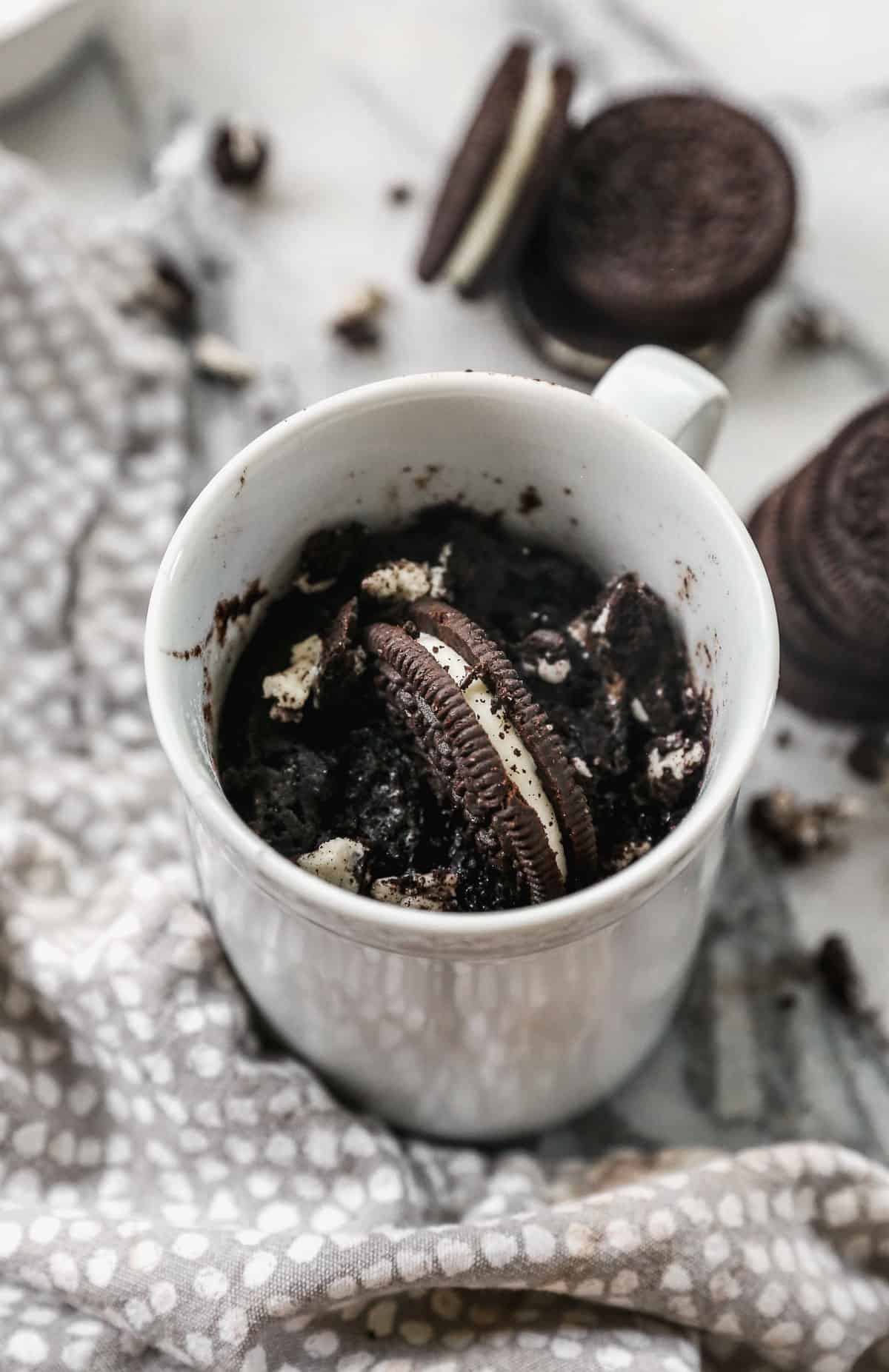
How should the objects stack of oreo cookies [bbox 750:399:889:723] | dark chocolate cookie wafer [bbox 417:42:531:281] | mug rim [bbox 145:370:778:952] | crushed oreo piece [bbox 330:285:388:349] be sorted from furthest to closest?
crushed oreo piece [bbox 330:285:388:349] < dark chocolate cookie wafer [bbox 417:42:531:281] < stack of oreo cookies [bbox 750:399:889:723] < mug rim [bbox 145:370:778:952]

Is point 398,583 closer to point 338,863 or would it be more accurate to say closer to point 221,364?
point 338,863

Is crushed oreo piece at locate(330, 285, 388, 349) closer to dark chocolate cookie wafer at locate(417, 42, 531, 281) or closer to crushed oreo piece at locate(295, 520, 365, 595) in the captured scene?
dark chocolate cookie wafer at locate(417, 42, 531, 281)

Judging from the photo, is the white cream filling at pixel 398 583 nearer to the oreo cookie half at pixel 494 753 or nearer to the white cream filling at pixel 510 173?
the oreo cookie half at pixel 494 753

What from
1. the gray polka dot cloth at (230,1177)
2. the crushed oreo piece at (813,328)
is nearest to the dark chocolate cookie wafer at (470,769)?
the gray polka dot cloth at (230,1177)

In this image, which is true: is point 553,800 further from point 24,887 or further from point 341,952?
point 24,887

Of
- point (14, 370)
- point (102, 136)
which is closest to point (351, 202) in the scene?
point (102, 136)

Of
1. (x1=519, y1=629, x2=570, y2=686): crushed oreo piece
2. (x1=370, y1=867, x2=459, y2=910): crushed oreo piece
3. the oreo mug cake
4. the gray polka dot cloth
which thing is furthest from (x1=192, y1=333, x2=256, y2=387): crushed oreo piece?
(x1=370, y1=867, x2=459, y2=910): crushed oreo piece
